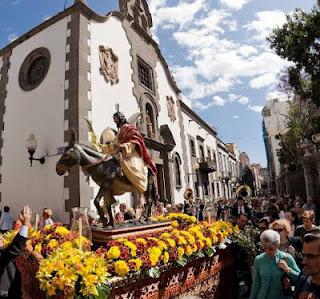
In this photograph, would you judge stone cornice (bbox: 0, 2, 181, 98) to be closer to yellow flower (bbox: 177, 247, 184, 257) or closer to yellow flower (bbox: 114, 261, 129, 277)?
yellow flower (bbox: 177, 247, 184, 257)

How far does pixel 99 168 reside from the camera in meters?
4.60

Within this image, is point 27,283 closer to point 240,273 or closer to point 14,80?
point 240,273

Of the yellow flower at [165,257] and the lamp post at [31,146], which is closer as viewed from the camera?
the yellow flower at [165,257]

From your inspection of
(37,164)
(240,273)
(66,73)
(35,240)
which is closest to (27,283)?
(35,240)

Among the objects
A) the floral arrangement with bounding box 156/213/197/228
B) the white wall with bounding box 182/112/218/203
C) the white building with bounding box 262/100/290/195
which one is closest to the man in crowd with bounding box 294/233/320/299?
the floral arrangement with bounding box 156/213/197/228

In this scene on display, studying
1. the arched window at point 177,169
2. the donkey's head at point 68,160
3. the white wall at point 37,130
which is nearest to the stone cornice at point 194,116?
the arched window at point 177,169

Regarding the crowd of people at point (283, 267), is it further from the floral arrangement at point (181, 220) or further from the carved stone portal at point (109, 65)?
the carved stone portal at point (109, 65)

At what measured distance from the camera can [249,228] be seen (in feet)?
20.5

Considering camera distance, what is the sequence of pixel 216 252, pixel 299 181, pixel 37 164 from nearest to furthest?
1. pixel 216 252
2. pixel 37 164
3. pixel 299 181

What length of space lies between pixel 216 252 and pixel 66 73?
8123 millimetres

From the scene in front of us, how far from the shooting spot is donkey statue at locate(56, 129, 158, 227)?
171 inches

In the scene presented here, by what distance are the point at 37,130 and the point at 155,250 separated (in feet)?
28.5

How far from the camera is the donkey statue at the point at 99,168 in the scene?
171 inches

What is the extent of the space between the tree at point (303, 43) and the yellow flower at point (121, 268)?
1016 centimetres
